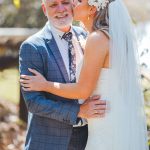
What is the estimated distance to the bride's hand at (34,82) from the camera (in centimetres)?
455

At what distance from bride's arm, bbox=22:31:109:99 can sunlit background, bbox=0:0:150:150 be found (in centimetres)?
120

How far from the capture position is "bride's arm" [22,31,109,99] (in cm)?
439

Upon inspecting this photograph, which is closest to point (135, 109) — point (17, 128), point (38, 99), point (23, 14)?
point (38, 99)

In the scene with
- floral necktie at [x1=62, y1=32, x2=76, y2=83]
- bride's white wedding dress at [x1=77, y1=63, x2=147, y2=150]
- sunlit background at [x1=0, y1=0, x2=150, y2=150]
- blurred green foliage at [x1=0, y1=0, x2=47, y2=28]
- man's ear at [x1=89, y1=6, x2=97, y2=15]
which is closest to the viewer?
man's ear at [x1=89, y1=6, x2=97, y2=15]

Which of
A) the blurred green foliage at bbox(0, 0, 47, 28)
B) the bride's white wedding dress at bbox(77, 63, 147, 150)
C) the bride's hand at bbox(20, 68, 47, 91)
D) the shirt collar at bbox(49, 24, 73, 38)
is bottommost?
the bride's white wedding dress at bbox(77, 63, 147, 150)

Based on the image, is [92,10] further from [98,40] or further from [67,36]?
[67,36]

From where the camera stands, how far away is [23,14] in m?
13.3

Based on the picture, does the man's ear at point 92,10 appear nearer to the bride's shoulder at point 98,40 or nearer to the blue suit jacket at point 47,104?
the bride's shoulder at point 98,40

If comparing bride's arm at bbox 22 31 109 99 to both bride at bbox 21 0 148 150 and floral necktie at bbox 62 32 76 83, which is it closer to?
bride at bbox 21 0 148 150

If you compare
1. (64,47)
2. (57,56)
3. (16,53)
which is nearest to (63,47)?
(64,47)

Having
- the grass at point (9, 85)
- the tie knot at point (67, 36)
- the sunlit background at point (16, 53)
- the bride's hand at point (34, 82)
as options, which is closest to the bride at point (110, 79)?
the bride's hand at point (34, 82)

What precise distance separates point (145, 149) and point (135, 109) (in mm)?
295

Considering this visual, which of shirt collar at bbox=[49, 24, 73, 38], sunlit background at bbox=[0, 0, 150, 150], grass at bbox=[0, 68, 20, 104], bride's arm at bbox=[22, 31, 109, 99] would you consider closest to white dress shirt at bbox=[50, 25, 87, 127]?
shirt collar at bbox=[49, 24, 73, 38]

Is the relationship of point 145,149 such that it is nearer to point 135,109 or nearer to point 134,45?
point 135,109
